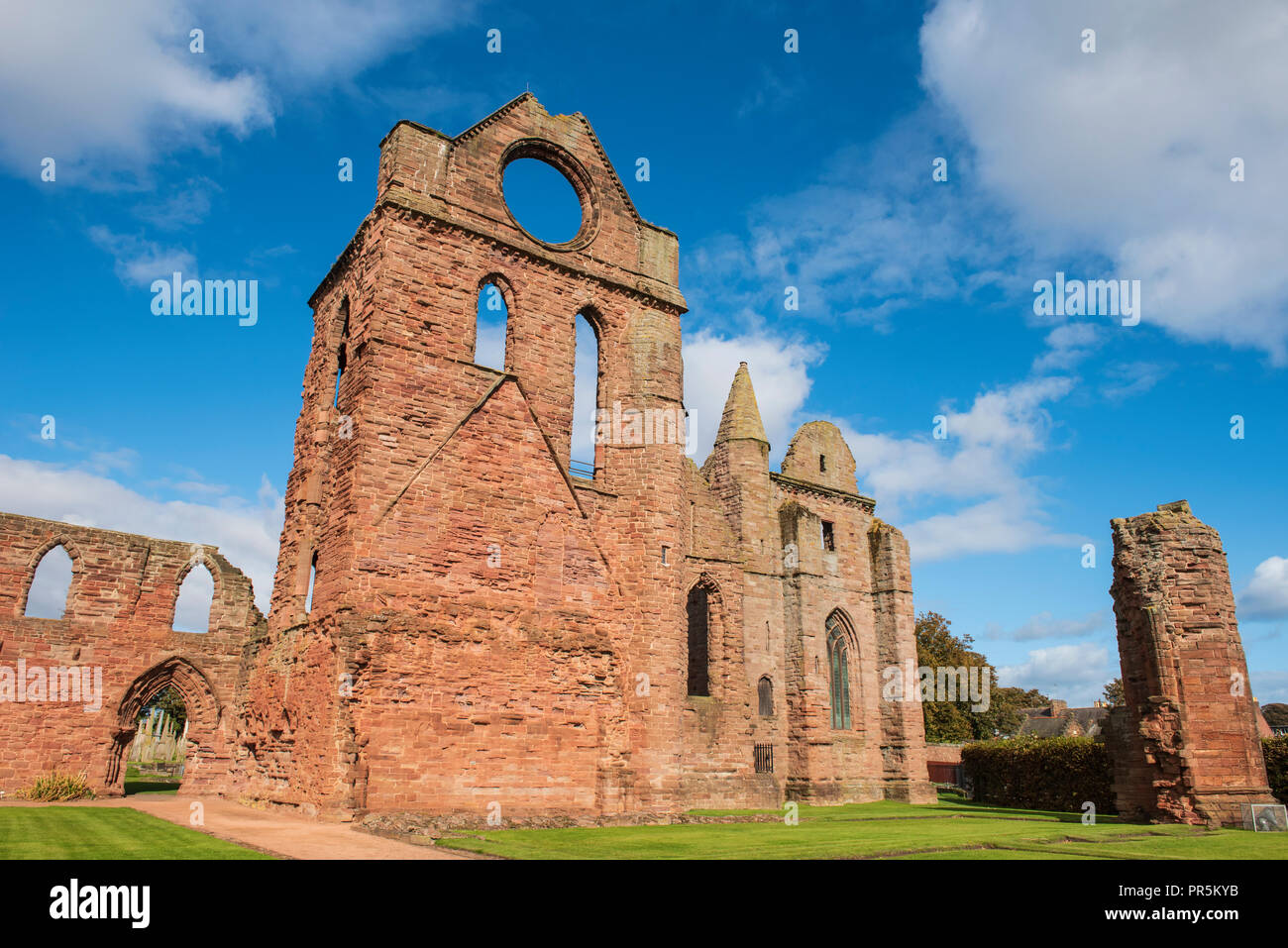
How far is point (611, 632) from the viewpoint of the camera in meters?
17.2

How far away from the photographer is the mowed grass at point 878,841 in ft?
31.9

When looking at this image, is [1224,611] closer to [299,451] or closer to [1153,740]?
[1153,740]

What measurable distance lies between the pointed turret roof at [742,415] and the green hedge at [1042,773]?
12.2 metres

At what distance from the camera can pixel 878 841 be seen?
11.8m

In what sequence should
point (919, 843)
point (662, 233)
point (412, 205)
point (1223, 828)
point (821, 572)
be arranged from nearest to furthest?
point (919, 843), point (1223, 828), point (412, 205), point (662, 233), point (821, 572)

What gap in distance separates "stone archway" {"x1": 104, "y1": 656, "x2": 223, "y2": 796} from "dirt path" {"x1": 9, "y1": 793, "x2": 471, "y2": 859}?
4.65 metres

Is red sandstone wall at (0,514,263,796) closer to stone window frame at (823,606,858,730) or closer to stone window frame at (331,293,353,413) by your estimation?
stone window frame at (331,293,353,413)

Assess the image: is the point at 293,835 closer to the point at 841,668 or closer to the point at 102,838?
the point at 102,838

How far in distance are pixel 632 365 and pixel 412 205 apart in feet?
19.5

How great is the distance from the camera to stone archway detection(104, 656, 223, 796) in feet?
66.2

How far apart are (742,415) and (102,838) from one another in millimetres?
19660

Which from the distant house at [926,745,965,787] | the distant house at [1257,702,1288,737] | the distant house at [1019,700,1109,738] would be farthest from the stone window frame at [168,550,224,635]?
the distant house at [1257,702,1288,737]

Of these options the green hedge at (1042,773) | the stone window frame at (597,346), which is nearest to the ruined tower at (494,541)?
the stone window frame at (597,346)

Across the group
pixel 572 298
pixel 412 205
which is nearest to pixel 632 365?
pixel 572 298
